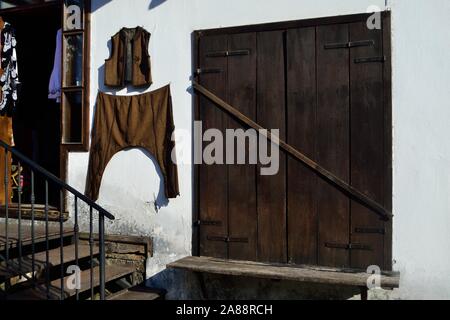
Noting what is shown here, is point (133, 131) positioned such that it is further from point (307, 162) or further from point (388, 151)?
point (388, 151)

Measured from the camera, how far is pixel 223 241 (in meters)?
4.47

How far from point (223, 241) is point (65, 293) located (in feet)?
4.94

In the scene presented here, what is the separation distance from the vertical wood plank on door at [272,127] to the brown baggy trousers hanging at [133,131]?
0.93 meters

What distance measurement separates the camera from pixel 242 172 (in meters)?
4.43

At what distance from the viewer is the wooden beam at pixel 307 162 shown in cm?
401

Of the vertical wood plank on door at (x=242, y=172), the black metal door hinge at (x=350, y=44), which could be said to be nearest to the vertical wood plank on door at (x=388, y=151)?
the black metal door hinge at (x=350, y=44)

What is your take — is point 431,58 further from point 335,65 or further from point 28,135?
point 28,135

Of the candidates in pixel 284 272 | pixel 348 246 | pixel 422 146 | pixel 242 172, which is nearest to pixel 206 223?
pixel 242 172

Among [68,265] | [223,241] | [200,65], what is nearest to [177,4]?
[200,65]

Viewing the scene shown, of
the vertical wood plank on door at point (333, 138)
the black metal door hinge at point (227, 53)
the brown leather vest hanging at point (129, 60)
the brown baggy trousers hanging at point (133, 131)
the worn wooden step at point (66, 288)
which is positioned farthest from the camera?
the brown leather vest hanging at point (129, 60)

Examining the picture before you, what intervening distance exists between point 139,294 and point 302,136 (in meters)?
2.22

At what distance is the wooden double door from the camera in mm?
4047

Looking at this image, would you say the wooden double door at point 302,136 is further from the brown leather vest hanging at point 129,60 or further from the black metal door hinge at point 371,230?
the brown leather vest hanging at point 129,60

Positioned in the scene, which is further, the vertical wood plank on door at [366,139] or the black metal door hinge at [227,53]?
the black metal door hinge at [227,53]
